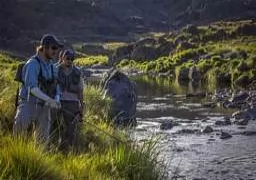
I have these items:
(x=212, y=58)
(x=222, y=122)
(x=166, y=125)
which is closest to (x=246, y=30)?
(x=212, y=58)

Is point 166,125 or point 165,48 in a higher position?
point 165,48

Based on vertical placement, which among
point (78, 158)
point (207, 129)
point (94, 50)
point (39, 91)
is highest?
point (94, 50)

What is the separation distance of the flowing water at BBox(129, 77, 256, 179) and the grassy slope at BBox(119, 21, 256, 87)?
15574 mm

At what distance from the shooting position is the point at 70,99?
→ 11969 millimetres

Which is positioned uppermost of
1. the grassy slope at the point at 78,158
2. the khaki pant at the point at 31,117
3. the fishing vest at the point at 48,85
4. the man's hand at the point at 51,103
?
the fishing vest at the point at 48,85

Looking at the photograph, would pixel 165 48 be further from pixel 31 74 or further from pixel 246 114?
pixel 31 74

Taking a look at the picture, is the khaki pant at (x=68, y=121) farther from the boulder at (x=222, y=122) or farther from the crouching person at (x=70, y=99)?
the boulder at (x=222, y=122)

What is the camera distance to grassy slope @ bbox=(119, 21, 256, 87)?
167 feet

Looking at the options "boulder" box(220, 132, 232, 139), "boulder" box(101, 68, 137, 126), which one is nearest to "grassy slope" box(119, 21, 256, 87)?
"boulder" box(101, 68, 137, 126)

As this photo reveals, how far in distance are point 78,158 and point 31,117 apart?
1.02 m

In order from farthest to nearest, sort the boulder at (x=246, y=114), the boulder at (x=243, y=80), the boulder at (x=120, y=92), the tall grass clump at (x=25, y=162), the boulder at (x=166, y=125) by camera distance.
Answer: the boulder at (x=243, y=80) → the boulder at (x=246, y=114) → the boulder at (x=166, y=125) → the boulder at (x=120, y=92) → the tall grass clump at (x=25, y=162)

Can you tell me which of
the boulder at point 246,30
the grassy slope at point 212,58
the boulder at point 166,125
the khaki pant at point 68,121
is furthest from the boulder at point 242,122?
the boulder at point 246,30

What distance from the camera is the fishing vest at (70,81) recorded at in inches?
468

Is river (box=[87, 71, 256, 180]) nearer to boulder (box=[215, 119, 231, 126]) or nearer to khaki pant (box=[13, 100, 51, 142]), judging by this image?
boulder (box=[215, 119, 231, 126])
